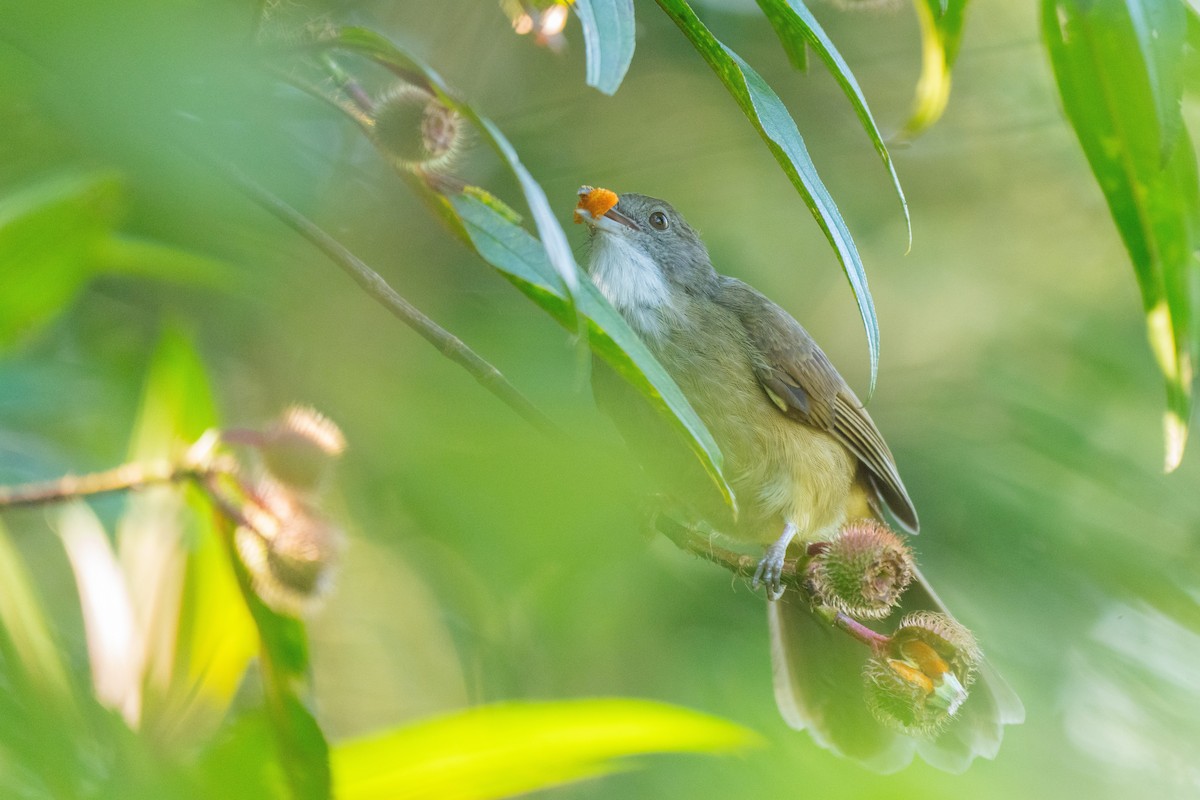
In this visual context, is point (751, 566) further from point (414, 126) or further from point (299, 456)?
point (414, 126)

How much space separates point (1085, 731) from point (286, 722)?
4004 mm

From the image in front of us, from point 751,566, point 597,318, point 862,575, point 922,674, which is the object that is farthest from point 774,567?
point 597,318

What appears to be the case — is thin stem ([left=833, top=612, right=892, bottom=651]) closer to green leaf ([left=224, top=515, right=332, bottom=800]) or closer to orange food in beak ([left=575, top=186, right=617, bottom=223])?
green leaf ([left=224, top=515, right=332, bottom=800])

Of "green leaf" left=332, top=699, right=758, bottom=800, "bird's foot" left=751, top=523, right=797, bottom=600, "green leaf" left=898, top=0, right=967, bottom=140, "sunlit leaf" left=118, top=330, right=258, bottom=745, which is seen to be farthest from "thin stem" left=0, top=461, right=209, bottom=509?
"green leaf" left=898, top=0, right=967, bottom=140

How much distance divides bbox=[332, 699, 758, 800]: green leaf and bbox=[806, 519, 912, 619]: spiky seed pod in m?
0.37

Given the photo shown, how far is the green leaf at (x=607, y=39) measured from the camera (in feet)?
5.24

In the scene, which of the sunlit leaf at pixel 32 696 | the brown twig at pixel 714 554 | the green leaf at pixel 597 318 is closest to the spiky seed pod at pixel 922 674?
the brown twig at pixel 714 554

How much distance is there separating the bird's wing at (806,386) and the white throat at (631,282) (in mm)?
297

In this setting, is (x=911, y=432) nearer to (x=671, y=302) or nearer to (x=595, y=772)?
(x=671, y=302)

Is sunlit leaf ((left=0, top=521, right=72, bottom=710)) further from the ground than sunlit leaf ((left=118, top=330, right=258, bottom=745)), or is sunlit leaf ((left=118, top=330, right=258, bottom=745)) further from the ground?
sunlit leaf ((left=0, top=521, right=72, bottom=710))

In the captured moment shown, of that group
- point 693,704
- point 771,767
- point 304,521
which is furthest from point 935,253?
point 304,521

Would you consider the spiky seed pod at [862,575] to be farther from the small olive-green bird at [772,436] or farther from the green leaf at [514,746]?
the small olive-green bird at [772,436]

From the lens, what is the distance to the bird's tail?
3.35m

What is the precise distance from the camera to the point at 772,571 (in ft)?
11.0
